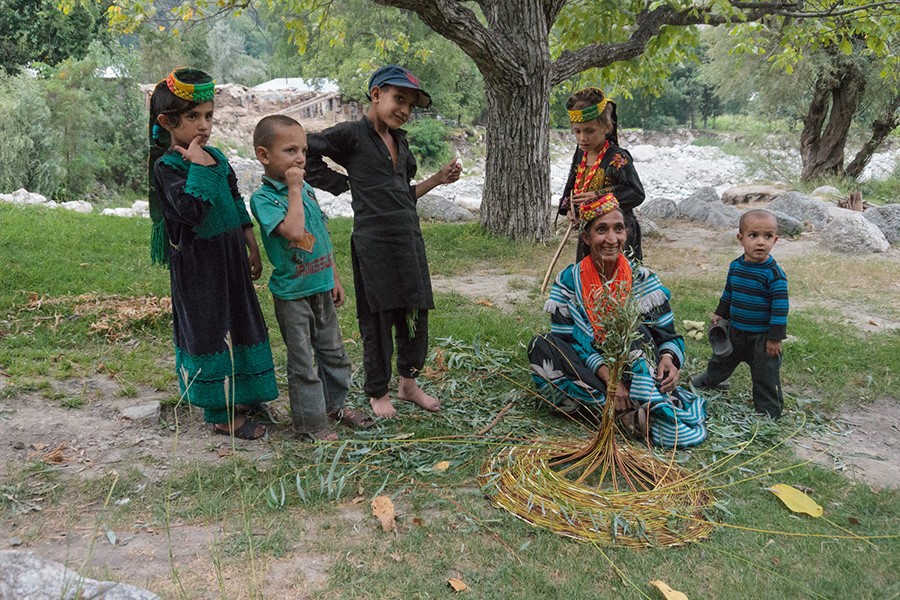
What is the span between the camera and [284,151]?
345 cm

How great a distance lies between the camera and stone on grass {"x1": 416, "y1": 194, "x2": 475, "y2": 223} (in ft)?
42.6

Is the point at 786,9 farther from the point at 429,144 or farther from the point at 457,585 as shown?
the point at 429,144

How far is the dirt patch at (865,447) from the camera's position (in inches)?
143

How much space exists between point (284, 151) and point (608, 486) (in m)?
2.18

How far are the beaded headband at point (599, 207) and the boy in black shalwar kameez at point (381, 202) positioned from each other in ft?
2.45

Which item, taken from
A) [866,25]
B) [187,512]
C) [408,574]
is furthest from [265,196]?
[866,25]

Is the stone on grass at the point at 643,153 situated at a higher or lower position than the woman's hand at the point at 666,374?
higher

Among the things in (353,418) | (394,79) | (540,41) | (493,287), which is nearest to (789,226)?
(540,41)

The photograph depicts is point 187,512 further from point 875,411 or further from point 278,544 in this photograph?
point 875,411

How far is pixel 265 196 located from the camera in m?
3.45

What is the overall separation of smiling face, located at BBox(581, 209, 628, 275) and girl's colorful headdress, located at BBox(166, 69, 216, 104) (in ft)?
6.67

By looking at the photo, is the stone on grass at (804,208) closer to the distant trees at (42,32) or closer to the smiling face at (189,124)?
the smiling face at (189,124)

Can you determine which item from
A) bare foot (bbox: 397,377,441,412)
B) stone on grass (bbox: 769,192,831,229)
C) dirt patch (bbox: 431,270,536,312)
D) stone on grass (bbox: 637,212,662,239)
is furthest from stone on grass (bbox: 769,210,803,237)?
bare foot (bbox: 397,377,441,412)

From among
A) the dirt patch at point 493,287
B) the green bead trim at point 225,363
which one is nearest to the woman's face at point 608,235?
the green bead trim at point 225,363
